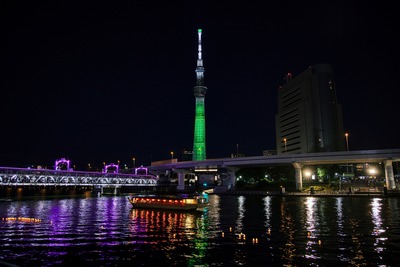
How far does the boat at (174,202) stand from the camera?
184 ft

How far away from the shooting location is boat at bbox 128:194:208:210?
5600 cm

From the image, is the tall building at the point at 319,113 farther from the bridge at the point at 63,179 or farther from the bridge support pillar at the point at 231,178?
the bridge at the point at 63,179

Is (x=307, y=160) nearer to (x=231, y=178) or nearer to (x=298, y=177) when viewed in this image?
(x=298, y=177)

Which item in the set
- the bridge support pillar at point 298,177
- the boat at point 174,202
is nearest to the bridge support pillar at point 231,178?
the bridge support pillar at point 298,177

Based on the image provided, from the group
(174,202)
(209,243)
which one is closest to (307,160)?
(174,202)

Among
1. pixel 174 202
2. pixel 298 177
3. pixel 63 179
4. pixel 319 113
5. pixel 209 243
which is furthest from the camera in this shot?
pixel 319 113

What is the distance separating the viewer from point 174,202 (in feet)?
192

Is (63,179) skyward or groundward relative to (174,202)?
skyward

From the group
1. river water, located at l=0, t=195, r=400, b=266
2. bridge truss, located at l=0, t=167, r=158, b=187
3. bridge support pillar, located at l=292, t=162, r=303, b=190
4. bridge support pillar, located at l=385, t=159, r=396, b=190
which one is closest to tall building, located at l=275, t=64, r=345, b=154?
bridge support pillar, located at l=292, t=162, r=303, b=190

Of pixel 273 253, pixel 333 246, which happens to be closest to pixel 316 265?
Result: pixel 273 253

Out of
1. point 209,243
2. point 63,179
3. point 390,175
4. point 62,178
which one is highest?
point 62,178

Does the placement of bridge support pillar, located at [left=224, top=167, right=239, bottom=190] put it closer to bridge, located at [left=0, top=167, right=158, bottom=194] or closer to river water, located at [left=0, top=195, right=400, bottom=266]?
bridge, located at [left=0, top=167, right=158, bottom=194]

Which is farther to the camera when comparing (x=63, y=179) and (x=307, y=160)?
(x=63, y=179)

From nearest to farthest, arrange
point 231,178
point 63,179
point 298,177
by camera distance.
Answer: point 298,177 < point 63,179 < point 231,178
